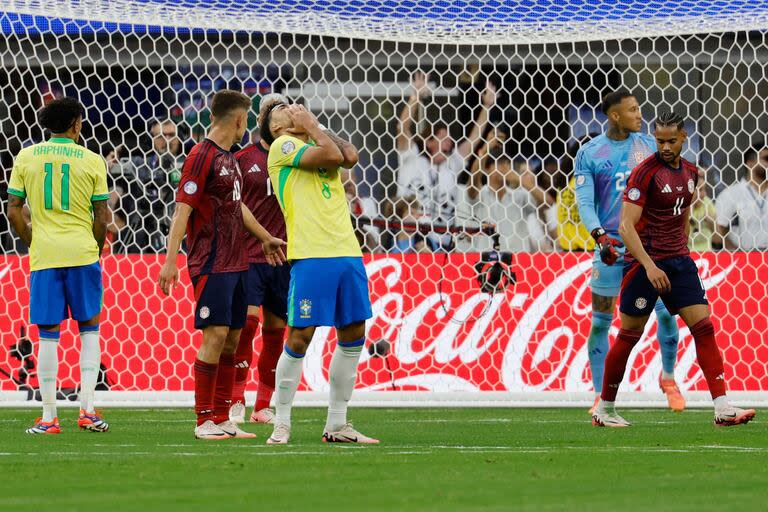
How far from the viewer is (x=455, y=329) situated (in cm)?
1081

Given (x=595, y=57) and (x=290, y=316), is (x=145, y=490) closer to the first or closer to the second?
(x=290, y=316)

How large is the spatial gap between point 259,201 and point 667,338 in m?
3.00

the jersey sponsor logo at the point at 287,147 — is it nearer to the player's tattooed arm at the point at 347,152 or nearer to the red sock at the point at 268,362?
the player's tattooed arm at the point at 347,152

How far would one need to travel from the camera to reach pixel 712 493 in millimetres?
4805

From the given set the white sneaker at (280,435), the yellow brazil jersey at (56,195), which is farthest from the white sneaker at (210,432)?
the yellow brazil jersey at (56,195)

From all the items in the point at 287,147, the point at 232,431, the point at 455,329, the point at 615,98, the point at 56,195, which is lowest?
the point at 232,431

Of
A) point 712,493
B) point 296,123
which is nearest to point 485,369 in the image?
point 296,123

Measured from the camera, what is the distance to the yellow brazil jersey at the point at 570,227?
11.2 m

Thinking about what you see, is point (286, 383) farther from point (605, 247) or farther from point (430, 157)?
point (430, 157)

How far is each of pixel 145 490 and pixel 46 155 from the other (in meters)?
3.50

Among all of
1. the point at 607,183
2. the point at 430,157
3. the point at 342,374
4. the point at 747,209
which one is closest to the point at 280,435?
the point at 342,374

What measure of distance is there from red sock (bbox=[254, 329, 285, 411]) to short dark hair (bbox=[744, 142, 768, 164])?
4.45m

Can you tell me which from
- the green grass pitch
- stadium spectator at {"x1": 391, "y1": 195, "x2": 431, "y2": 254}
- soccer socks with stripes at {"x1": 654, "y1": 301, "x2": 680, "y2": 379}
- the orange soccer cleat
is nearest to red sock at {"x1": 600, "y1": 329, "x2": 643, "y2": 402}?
the green grass pitch

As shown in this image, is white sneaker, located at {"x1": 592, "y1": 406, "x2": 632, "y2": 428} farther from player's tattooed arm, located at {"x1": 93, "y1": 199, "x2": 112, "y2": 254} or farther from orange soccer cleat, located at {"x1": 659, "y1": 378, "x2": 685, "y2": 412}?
player's tattooed arm, located at {"x1": 93, "y1": 199, "x2": 112, "y2": 254}
